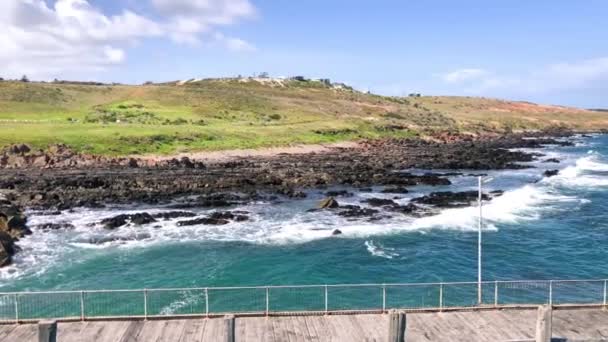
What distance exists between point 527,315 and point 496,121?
185m

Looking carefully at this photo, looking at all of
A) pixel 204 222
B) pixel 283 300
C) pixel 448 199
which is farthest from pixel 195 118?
pixel 283 300

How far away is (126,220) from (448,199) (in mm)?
32368

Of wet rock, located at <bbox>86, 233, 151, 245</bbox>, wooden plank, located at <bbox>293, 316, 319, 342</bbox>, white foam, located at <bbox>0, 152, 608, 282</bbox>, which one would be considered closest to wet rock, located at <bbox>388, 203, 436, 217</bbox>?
white foam, located at <bbox>0, 152, 608, 282</bbox>

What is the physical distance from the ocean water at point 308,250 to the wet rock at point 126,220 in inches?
44.4

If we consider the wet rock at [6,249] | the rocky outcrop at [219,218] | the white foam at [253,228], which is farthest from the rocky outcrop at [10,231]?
the rocky outcrop at [219,218]

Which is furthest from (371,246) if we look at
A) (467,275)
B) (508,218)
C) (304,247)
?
(508,218)

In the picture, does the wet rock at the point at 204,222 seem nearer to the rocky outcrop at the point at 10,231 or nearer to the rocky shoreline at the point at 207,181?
the rocky shoreline at the point at 207,181

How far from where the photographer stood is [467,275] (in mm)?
35531

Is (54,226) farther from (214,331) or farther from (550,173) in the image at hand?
(550,173)

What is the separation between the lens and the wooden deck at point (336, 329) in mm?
20219

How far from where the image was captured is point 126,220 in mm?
47562

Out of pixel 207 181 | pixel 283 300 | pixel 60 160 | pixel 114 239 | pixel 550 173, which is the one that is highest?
pixel 60 160

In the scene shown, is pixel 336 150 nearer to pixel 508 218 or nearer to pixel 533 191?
pixel 533 191

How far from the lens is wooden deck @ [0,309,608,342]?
796 inches
